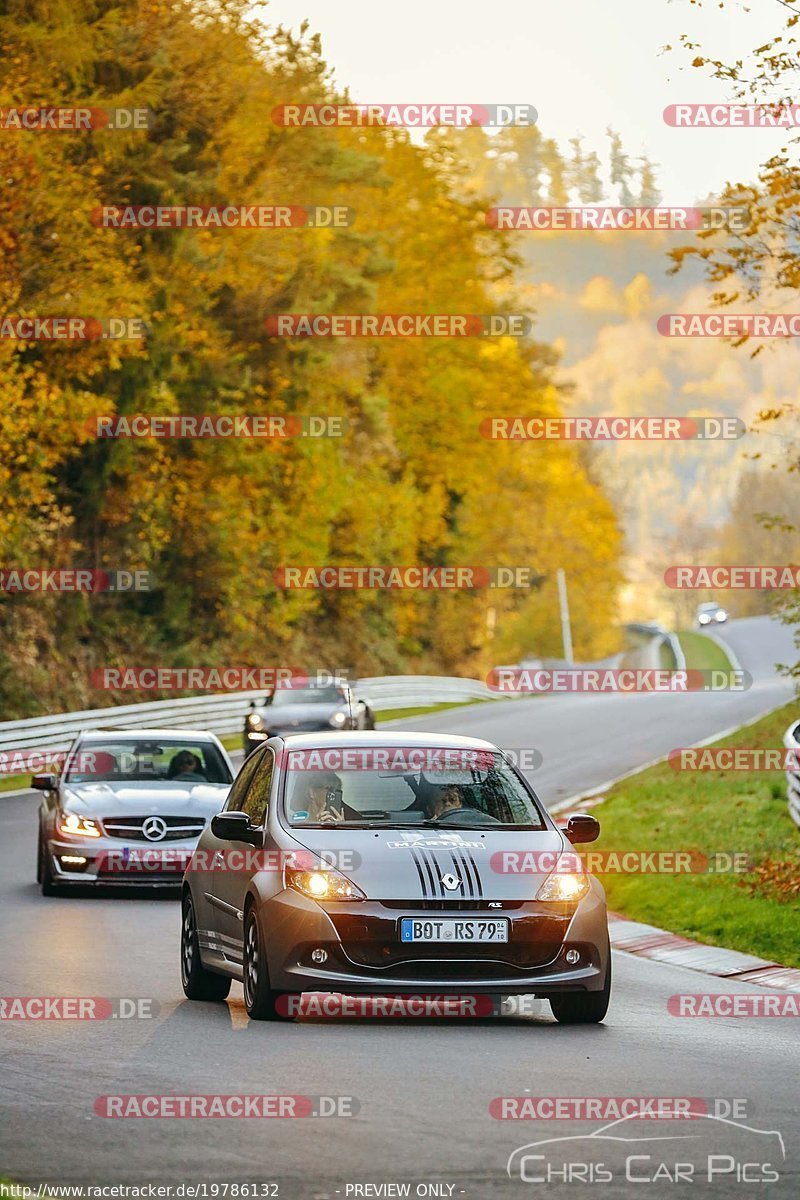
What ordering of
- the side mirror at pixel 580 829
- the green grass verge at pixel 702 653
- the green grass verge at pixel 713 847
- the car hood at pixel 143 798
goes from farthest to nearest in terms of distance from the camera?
the green grass verge at pixel 702 653
the car hood at pixel 143 798
the green grass verge at pixel 713 847
the side mirror at pixel 580 829

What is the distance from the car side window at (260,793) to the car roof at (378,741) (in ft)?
0.59

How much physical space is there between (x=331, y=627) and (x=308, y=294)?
53.2 feet

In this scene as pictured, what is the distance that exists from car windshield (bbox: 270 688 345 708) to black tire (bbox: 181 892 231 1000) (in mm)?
24896

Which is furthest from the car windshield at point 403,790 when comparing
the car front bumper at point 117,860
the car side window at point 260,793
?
the car front bumper at point 117,860

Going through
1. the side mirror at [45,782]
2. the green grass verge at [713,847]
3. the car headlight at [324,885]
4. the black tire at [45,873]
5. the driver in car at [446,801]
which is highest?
the driver in car at [446,801]

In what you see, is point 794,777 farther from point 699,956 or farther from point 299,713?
point 299,713

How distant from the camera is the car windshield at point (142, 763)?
1950 centimetres

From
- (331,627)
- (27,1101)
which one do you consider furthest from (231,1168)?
(331,627)

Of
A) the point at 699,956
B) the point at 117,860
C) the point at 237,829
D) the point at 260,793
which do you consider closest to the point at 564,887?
the point at 237,829

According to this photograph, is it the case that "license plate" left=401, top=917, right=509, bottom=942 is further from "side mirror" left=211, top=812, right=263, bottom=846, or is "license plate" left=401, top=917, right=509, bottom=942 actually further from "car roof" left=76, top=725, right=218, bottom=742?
"car roof" left=76, top=725, right=218, bottom=742

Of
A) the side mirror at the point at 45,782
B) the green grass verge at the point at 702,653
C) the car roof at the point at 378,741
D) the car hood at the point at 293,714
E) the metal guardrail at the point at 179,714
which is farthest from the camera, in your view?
the green grass verge at the point at 702,653

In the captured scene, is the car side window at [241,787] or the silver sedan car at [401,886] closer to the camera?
the silver sedan car at [401,886]

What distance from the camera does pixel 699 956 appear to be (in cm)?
1572

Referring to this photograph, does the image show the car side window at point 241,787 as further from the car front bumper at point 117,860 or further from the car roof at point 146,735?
the car roof at point 146,735
